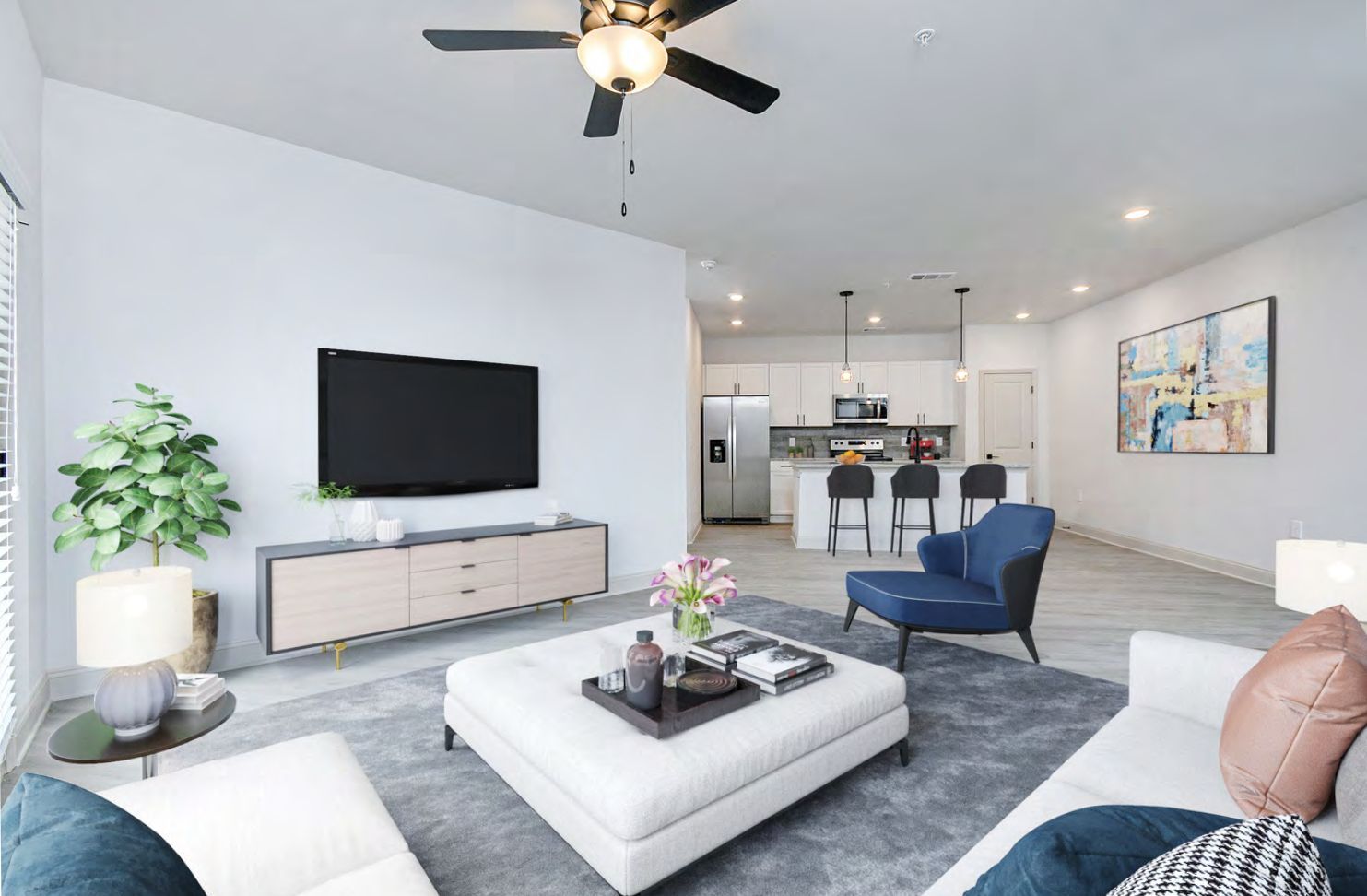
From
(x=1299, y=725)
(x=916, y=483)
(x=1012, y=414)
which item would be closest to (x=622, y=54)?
(x=1299, y=725)

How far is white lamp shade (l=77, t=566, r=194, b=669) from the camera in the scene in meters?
1.42

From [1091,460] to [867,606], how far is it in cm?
562

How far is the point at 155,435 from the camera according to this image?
2.69 m

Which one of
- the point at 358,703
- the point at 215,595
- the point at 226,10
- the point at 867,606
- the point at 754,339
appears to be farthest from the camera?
the point at 754,339

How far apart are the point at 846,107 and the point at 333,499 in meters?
3.34

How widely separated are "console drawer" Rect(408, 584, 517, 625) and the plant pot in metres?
0.85

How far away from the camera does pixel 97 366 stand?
289cm

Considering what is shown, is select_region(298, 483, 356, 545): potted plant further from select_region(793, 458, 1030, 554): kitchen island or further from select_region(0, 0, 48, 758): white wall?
select_region(793, 458, 1030, 554): kitchen island

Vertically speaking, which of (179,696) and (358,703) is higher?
(179,696)

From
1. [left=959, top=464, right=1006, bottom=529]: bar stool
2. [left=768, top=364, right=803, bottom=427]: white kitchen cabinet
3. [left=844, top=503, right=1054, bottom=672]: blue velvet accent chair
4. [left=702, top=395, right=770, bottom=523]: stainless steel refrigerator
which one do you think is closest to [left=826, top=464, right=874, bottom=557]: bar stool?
[left=959, top=464, right=1006, bottom=529]: bar stool

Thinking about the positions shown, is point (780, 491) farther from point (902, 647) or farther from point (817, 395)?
point (902, 647)

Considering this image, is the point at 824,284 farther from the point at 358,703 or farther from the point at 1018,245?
the point at 358,703

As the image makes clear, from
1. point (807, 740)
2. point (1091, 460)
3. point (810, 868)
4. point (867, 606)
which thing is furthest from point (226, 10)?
point (1091, 460)

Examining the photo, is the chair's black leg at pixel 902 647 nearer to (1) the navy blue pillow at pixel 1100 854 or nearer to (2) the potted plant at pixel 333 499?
(1) the navy blue pillow at pixel 1100 854
